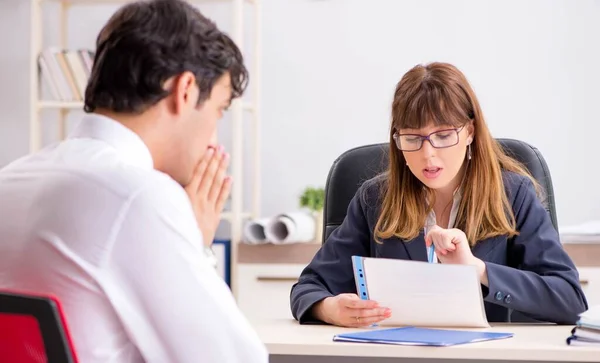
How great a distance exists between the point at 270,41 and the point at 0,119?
51.5 inches

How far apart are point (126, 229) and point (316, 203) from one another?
106 inches

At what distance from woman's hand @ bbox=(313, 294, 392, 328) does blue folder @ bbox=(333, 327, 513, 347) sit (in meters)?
0.05

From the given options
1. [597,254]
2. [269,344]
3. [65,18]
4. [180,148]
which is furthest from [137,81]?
[65,18]

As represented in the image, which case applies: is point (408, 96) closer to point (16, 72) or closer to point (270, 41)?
point (270, 41)

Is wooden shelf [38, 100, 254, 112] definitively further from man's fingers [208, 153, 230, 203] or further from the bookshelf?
man's fingers [208, 153, 230, 203]

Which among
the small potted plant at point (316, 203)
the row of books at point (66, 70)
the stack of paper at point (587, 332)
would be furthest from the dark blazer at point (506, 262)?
the row of books at point (66, 70)

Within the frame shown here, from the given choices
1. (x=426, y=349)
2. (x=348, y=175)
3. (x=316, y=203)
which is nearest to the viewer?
(x=426, y=349)

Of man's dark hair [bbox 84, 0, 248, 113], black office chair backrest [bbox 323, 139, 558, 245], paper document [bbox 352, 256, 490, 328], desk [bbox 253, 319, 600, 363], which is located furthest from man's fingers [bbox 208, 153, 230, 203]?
black office chair backrest [bbox 323, 139, 558, 245]

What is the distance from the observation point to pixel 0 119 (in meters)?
4.30

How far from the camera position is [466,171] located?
2.23 m

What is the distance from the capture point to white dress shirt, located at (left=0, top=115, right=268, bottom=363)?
1.07 meters

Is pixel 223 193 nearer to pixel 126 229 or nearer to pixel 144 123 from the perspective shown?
pixel 144 123

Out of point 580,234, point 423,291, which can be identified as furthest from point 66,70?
point 423,291

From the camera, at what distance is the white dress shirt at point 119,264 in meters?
1.07
